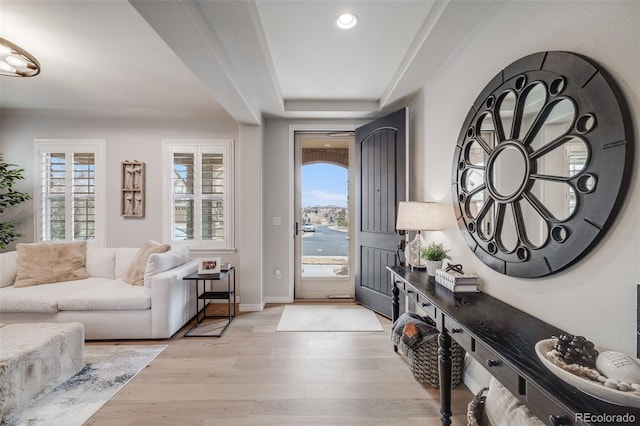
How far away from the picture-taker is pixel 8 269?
3012 mm

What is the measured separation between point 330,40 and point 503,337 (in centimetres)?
237

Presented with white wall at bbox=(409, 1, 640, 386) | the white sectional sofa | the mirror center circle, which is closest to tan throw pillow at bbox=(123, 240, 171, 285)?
Answer: the white sectional sofa

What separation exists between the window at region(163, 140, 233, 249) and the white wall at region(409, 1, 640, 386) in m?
3.09

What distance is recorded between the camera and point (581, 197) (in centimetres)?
112

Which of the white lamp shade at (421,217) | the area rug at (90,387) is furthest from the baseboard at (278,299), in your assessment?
the white lamp shade at (421,217)

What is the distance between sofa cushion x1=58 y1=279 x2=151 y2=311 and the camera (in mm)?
2635

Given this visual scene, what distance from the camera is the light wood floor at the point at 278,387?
1.73 meters

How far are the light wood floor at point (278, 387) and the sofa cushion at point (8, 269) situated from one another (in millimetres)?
2082

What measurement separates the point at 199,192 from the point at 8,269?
218cm

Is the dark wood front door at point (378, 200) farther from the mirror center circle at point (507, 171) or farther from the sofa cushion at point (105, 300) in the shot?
the sofa cushion at point (105, 300)

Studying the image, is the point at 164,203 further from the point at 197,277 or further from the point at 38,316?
the point at 38,316

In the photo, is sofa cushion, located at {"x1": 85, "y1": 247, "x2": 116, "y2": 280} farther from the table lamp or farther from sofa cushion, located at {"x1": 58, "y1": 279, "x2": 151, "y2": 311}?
the table lamp

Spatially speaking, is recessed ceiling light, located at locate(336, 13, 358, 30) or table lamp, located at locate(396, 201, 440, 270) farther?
table lamp, located at locate(396, 201, 440, 270)

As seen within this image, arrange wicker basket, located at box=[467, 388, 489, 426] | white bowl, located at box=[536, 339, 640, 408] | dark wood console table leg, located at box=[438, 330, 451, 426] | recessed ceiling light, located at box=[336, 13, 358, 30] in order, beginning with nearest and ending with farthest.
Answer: white bowl, located at box=[536, 339, 640, 408] < wicker basket, located at box=[467, 388, 489, 426] < dark wood console table leg, located at box=[438, 330, 451, 426] < recessed ceiling light, located at box=[336, 13, 358, 30]
